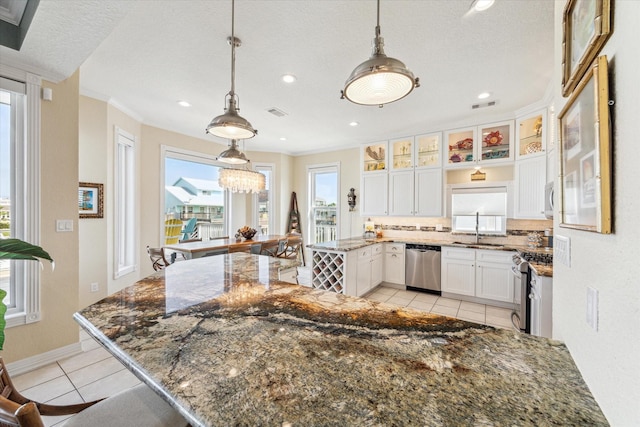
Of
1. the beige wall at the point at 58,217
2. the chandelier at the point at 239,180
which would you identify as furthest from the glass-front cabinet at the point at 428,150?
the beige wall at the point at 58,217

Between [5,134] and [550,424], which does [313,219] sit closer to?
[5,134]

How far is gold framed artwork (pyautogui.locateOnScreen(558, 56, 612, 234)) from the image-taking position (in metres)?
0.64

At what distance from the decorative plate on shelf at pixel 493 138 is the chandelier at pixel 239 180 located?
3.91 metres

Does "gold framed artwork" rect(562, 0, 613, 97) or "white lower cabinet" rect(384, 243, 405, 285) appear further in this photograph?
"white lower cabinet" rect(384, 243, 405, 285)

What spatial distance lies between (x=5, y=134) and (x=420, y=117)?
4704 millimetres

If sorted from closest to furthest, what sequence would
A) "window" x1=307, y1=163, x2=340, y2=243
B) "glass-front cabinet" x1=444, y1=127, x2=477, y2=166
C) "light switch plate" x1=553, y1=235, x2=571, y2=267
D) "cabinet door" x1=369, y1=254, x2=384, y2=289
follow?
"light switch plate" x1=553, y1=235, x2=571, y2=267 → "glass-front cabinet" x1=444, y1=127, x2=477, y2=166 → "cabinet door" x1=369, y1=254, x2=384, y2=289 → "window" x1=307, y1=163, x2=340, y2=243

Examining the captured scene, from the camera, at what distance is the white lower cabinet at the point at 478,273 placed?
3.68 m

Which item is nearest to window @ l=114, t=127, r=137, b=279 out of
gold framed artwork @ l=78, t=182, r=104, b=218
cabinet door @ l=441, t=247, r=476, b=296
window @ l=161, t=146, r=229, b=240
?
gold framed artwork @ l=78, t=182, r=104, b=218

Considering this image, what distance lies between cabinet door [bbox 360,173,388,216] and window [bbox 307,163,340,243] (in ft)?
2.62

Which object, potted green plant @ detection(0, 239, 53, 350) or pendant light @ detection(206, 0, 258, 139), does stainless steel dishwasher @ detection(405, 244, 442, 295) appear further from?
potted green plant @ detection(0, 239, 53, 350)

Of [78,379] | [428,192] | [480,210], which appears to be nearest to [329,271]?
[428,192]

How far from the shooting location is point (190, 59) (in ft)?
8.34

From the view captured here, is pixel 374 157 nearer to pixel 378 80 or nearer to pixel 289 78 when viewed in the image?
pixel 289 78

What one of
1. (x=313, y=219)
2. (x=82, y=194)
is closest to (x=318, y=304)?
(x=82, y=194)
